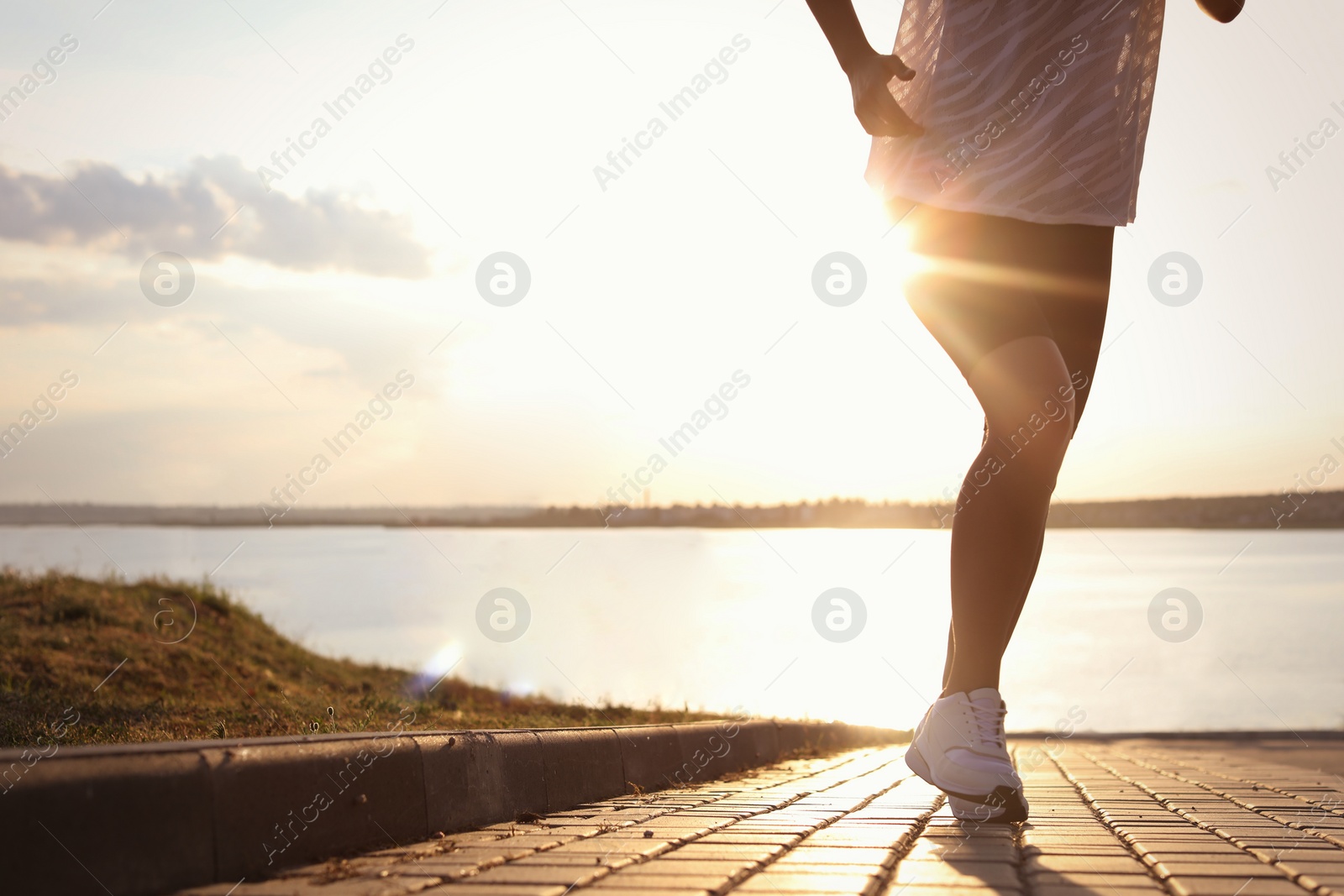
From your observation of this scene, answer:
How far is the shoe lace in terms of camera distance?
2.67 metres

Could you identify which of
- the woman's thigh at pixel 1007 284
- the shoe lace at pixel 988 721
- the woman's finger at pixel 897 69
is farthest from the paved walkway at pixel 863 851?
the woman's finger at pixel 897 69

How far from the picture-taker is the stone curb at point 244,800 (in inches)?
67.8

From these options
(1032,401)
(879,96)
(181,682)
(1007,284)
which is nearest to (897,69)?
(879,96)

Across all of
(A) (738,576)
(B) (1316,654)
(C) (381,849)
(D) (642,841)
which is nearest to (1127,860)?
(D) (642,841)

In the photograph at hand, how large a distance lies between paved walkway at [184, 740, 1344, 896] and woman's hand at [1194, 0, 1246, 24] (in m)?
2.29

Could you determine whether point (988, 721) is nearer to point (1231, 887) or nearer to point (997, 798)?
point (997, 798)

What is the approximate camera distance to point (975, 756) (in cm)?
268

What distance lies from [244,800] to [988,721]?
1728mm

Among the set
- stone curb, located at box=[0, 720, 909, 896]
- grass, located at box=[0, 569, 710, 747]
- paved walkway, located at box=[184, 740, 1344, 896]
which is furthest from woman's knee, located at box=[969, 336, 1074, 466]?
grass, located at box=[0, 569, 710, 747]

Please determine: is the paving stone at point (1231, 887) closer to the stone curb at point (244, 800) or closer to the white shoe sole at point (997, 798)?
the white shoe sole at point (997, 798)

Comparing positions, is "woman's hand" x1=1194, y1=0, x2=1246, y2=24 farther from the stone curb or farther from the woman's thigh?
the stone curb

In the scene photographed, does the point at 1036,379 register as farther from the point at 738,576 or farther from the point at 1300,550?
the point at 1300,550

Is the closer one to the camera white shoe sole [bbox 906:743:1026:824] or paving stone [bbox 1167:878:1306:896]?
paving stone [bbox 1167:878:1306:896]

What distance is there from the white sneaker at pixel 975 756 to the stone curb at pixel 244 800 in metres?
1.27
